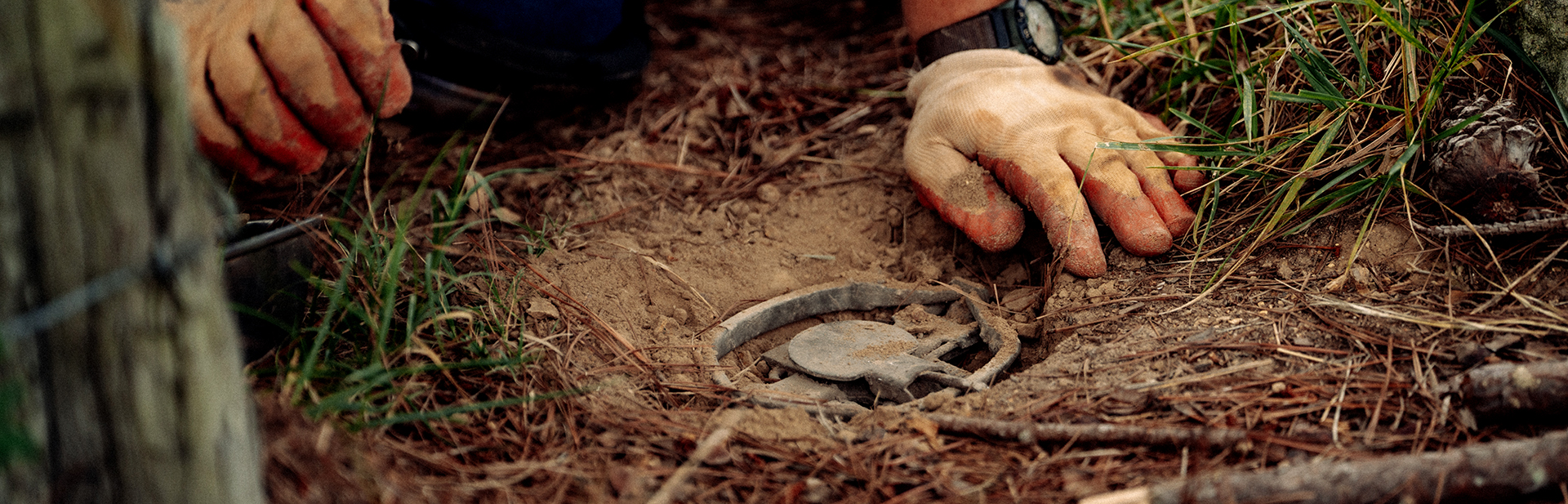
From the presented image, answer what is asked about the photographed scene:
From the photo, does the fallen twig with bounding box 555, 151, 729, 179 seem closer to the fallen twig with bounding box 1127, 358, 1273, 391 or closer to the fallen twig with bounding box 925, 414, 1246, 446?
the fallen twig with bounding box 925, 414, 1246, 446

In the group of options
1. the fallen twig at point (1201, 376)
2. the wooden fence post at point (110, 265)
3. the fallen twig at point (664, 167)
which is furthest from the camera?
the fallen twig at point (664, 167)

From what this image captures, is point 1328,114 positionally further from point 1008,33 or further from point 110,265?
point 110,265

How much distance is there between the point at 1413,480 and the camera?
1172 mm

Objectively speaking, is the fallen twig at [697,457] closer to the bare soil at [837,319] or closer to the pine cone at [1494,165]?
the bare soil at [837,319]

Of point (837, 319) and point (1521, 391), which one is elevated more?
point (1521, 391)

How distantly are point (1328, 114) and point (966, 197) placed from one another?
0.76 meters

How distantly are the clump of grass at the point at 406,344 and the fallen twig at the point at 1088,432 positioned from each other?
659 millimetres

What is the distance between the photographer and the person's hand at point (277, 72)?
5.27 ft

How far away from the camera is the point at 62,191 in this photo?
2.67 ft

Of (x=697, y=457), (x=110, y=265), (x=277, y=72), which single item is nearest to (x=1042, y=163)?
(x=697, y=457)

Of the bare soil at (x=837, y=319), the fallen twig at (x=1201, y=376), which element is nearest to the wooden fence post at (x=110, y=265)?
the bare soil at (x=837, y=319)

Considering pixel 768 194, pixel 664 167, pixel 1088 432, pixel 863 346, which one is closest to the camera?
pixel 1088 432

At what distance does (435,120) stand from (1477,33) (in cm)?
254

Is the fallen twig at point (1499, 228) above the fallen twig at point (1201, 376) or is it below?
above
